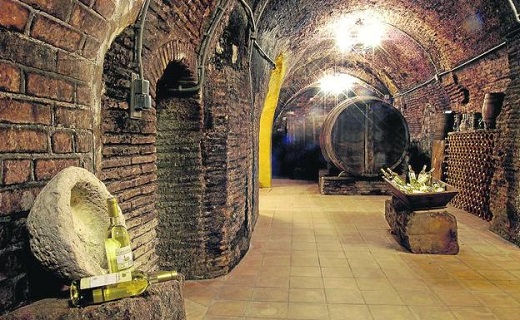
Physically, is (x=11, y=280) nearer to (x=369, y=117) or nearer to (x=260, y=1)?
(x=260, y=1)

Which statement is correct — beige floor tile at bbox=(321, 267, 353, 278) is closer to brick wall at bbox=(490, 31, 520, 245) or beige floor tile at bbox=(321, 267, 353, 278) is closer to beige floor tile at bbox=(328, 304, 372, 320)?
beige floor tile at bbox=(328, 304, 372, 320)

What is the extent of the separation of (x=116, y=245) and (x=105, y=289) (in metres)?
0.20

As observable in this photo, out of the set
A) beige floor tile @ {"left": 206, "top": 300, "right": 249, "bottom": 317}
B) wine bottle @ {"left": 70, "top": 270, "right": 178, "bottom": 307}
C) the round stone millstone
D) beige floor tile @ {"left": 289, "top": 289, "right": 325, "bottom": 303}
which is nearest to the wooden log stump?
A: beige floor tile @ {"left": 289, "top": 289, "right": 325, "bottom": 303}

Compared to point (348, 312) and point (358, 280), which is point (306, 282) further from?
point (348, 312)

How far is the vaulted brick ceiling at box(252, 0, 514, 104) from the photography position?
5691 mm

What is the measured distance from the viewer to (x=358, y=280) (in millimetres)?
3699

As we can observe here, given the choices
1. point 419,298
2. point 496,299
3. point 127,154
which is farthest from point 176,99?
point 496,299

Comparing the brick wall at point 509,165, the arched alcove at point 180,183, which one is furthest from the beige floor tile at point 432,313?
the brick wall at point 509,165

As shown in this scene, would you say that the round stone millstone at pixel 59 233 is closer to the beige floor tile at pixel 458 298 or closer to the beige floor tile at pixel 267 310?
the beige floor tile at pixel 267 310

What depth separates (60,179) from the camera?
4.33 ft

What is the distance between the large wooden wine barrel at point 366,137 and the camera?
333 inches

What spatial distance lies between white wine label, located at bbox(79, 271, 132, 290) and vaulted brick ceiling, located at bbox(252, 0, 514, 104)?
166 inches

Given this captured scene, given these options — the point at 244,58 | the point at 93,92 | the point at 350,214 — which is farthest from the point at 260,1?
the point at 350,214

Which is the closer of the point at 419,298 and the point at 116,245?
the point at 116,245
